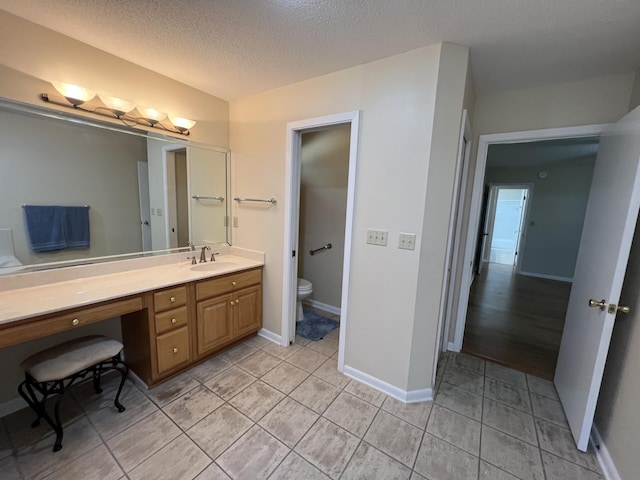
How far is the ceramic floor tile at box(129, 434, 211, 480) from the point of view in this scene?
4.37 ft

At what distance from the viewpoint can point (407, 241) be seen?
1783 mm

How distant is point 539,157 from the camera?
4.82m

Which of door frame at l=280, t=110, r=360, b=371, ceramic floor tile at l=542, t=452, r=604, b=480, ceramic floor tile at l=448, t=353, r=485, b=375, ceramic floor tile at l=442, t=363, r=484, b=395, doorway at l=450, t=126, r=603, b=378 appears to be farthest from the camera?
doorway at l=450, t=126, r=603, b=378

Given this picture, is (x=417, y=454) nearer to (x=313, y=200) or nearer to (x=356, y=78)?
(x=356, y=78)

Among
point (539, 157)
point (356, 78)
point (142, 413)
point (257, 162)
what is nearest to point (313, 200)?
point (257, 162)

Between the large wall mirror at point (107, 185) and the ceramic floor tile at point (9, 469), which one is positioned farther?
the large wall mirror at point (107, 185)

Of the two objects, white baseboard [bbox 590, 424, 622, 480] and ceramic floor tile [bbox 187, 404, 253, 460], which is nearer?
white baseboard [bbox 590, 424, 622, 480]

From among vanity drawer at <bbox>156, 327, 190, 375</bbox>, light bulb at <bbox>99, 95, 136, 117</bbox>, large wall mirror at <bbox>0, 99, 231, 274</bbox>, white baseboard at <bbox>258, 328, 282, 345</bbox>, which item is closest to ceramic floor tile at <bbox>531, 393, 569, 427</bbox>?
white baseboard at <bbox>258, 328, 282, 345</bbox>

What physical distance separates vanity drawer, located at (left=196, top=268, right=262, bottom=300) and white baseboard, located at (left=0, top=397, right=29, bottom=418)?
120 centimetres

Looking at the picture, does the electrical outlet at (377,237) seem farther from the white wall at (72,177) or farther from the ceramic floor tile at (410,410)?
the white wall at (72,177)

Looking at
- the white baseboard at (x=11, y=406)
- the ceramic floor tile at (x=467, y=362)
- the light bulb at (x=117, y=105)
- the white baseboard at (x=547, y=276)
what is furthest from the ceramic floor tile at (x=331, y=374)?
the white baseboard at (x=547, y=276)

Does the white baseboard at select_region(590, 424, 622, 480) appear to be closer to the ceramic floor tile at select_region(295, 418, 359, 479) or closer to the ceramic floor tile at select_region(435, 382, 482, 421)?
the ceramic floor tile at select_region(435, 382, 482, 421)

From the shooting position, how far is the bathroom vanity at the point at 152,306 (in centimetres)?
141

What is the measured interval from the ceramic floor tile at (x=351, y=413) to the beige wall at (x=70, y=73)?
2.60 metres
